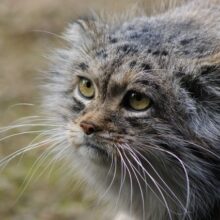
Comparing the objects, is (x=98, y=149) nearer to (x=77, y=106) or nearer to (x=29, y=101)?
(x=77, y=106)

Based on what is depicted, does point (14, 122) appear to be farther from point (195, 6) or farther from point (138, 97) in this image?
point (138, 97)

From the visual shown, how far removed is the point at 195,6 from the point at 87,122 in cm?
105

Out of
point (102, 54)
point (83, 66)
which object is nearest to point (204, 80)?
point (102, 54)

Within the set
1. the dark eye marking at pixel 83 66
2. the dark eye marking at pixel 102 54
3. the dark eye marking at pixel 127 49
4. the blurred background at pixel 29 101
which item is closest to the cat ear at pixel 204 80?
the dark eye marking at pixel 127 49

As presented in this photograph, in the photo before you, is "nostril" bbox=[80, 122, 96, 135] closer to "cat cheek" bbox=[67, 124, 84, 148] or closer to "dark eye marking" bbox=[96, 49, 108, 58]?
"cat cheek" bbox=[67, 124, 84, 148]

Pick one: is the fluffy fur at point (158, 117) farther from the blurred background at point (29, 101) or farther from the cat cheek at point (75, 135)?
the blurred background at point (29, 101)

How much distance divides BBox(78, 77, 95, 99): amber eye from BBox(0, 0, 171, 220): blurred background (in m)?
0.72

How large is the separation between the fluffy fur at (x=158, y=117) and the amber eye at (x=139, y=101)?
2 cm

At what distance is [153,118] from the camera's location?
10.4ft

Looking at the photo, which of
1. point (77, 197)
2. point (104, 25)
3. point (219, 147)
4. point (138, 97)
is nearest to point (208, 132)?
point (219, 147)

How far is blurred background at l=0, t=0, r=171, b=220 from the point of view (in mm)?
4574

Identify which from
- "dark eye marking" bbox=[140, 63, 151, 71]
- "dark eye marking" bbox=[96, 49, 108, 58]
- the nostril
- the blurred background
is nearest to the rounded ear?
"dark eye marking" bbox=[140, 63, 151, 71]

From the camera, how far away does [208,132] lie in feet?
10.4

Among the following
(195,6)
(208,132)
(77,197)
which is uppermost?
(195,6)
